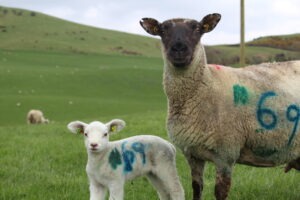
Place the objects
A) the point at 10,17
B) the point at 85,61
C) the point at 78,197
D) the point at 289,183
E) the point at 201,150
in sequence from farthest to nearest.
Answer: the point at 10,17 → the point at 85,61 → the point at 289,183 → the point at 78,197 → the point at 201,150

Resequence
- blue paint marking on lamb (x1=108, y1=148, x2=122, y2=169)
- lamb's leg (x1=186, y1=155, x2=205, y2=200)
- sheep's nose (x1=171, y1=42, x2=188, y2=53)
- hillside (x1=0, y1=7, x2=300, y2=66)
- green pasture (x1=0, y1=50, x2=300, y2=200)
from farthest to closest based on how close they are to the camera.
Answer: hillside (x1=0, y1=7, x2=300, y2=66) → green pasture (x1=0, y1=50, x2=300, y2=200) → lamb's leg (x1=186, y1=155, x2=205, y2=200) → blue paint marking on lamb (x1=108, y1=148, x2=122, y2=169) → sheep's nose (x1=171, y1=42, x2=188, y2=53)

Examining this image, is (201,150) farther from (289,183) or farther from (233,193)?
(289,183)

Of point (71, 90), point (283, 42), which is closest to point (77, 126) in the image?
point (283, 42)

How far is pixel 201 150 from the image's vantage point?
5.90 meters

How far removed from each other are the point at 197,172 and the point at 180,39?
63.3 inches

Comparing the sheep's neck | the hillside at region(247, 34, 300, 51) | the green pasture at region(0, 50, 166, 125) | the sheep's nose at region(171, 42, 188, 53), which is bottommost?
the green pasture at region(0, 50, 166, 125)

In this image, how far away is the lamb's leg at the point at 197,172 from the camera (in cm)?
616

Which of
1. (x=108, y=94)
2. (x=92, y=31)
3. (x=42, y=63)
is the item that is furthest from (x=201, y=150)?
(x=92, y=31)

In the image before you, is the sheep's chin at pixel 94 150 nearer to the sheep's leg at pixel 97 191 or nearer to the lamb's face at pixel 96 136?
the lamb's face at pixel 96 136

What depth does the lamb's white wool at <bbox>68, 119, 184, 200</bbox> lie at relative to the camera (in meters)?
5.95

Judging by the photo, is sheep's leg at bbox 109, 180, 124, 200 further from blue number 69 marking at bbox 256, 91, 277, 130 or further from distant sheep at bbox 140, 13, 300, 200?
blue number 69 marking at bbox 256, 91, 277, 130

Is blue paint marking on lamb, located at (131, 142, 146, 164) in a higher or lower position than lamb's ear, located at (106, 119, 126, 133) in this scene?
lower

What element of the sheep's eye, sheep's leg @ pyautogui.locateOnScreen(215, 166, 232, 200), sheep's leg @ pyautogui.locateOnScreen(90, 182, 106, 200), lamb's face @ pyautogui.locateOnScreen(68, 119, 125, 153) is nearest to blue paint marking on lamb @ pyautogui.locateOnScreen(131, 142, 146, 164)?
lamb's face @ pyautogui.locateOnScreen(68, 119, 125, 153)

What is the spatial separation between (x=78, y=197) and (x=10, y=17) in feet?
297
